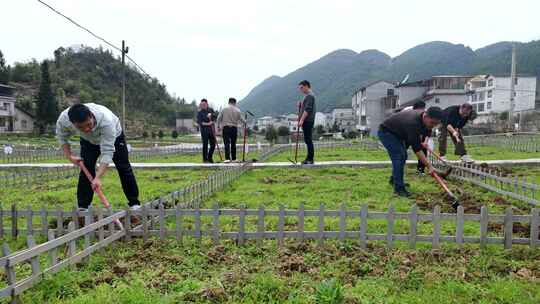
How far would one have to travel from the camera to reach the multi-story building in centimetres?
4882

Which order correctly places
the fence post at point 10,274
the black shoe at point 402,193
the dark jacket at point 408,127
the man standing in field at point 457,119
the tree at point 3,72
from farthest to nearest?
the tree at point 3,72 → the man standing in field at point 457,119 → the black shoe at point 402,193 → the dark jacket at point 408,127 → the fence post at point 10,274

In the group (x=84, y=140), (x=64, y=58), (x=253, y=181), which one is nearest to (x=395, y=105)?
(x=253, y=181)

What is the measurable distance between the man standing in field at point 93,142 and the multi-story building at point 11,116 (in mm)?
53070

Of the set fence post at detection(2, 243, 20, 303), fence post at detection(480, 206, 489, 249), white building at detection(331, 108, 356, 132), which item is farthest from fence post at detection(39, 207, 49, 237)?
white building at detection(331, 108, 356, 132)

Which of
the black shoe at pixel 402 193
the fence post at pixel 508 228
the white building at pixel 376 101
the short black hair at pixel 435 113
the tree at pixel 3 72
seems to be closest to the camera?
the fence post at pixel 508 228

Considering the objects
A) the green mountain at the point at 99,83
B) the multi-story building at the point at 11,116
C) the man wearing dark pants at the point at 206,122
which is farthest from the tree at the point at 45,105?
the man wearing dark pants at the point at 206,122

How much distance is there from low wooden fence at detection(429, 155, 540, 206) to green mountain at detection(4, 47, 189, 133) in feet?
194

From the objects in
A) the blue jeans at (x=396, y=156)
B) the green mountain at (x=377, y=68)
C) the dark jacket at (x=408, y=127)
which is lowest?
the blue jeans at (x=396, y=156)

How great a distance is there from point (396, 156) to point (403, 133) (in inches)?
15.2

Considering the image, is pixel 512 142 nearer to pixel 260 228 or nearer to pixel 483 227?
pixel 483 227

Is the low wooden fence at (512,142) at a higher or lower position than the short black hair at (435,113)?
lower

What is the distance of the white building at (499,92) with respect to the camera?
185 ft

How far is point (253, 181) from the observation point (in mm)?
7570

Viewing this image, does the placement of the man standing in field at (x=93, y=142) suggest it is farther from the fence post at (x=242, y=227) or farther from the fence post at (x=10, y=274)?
the fence post at (x=10, y=274)
